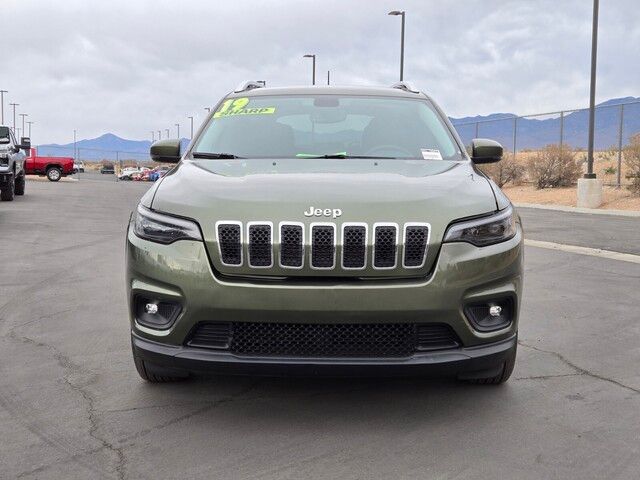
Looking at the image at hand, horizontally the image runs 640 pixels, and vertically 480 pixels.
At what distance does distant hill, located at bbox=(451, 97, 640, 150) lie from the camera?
2408 cm

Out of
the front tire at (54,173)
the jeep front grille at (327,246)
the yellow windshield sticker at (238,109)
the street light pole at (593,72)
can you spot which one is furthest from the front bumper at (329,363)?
the front tire at (54,173)

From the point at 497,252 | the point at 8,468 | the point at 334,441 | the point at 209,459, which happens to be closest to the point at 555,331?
the point at 497,252

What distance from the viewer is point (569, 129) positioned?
27.6 metres

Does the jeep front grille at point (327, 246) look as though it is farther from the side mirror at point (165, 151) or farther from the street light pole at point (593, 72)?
the street light pole at point (593, 72)

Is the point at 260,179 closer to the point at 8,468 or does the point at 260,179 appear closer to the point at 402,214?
the point at 402,214

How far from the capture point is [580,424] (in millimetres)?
3672

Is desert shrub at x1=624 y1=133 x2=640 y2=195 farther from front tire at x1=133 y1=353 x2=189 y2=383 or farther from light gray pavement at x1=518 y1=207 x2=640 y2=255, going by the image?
front tire at x1=133 y1=353 x2=189 y2=383

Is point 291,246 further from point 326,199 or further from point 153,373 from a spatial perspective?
point 153,373

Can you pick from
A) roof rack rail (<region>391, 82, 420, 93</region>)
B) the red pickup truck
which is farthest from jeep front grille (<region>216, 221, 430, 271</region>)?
the red pickup truck

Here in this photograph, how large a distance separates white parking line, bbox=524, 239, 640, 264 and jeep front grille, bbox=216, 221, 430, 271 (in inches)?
279

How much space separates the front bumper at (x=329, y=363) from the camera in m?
3.38

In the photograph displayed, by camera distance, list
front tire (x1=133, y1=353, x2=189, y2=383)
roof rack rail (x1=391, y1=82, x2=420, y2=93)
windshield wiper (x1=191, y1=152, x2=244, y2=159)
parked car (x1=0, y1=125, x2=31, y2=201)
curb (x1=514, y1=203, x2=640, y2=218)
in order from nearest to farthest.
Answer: front tire (x1=133, y1=353, x2=189, y2=383), windshield wiper (x1=191, y1=152, x2=244, y2=159), roof rack rail (x1=391, y1=82, x2=420, y2=93), curb (x1=514, y1=203, x2=640, y2=218), parked car (x1=0, y1=125, x2=31, y2=201)

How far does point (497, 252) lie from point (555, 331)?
2.36 m

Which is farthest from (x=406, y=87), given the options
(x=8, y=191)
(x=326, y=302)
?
(x=8, y=191)
